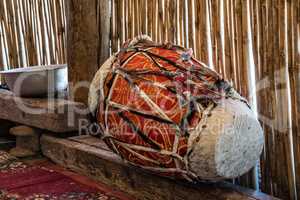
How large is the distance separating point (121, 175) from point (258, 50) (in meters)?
0.75

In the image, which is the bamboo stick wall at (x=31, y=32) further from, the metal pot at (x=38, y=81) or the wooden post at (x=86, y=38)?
the wooden post at (x=86, y=38)

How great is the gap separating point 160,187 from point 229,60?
55 cm

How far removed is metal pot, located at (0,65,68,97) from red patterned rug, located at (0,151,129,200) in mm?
427

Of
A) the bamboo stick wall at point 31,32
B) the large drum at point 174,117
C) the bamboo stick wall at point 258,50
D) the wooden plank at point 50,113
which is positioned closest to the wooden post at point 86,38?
the wooden plank at point 50,113

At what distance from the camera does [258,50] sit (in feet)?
5.04

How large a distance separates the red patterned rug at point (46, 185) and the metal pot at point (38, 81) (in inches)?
16.8

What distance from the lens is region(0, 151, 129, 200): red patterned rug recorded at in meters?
1.78

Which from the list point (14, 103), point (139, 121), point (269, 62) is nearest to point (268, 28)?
point (269, 62)

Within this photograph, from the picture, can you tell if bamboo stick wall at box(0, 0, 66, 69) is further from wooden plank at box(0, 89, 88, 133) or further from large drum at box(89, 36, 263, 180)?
large drum at box(89, 36, 263, 180)

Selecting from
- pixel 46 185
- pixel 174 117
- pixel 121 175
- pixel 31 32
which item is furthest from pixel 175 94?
pixel 31 32

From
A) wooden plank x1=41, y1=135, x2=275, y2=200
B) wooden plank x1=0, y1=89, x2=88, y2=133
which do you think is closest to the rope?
wooden plank x1=41, y1=135, x2=275, y2=200

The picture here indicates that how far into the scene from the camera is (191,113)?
4.42ft

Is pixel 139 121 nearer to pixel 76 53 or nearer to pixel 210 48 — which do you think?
pixel 210 48

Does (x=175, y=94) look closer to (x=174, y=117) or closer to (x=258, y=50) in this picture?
(x=174, y=117)
